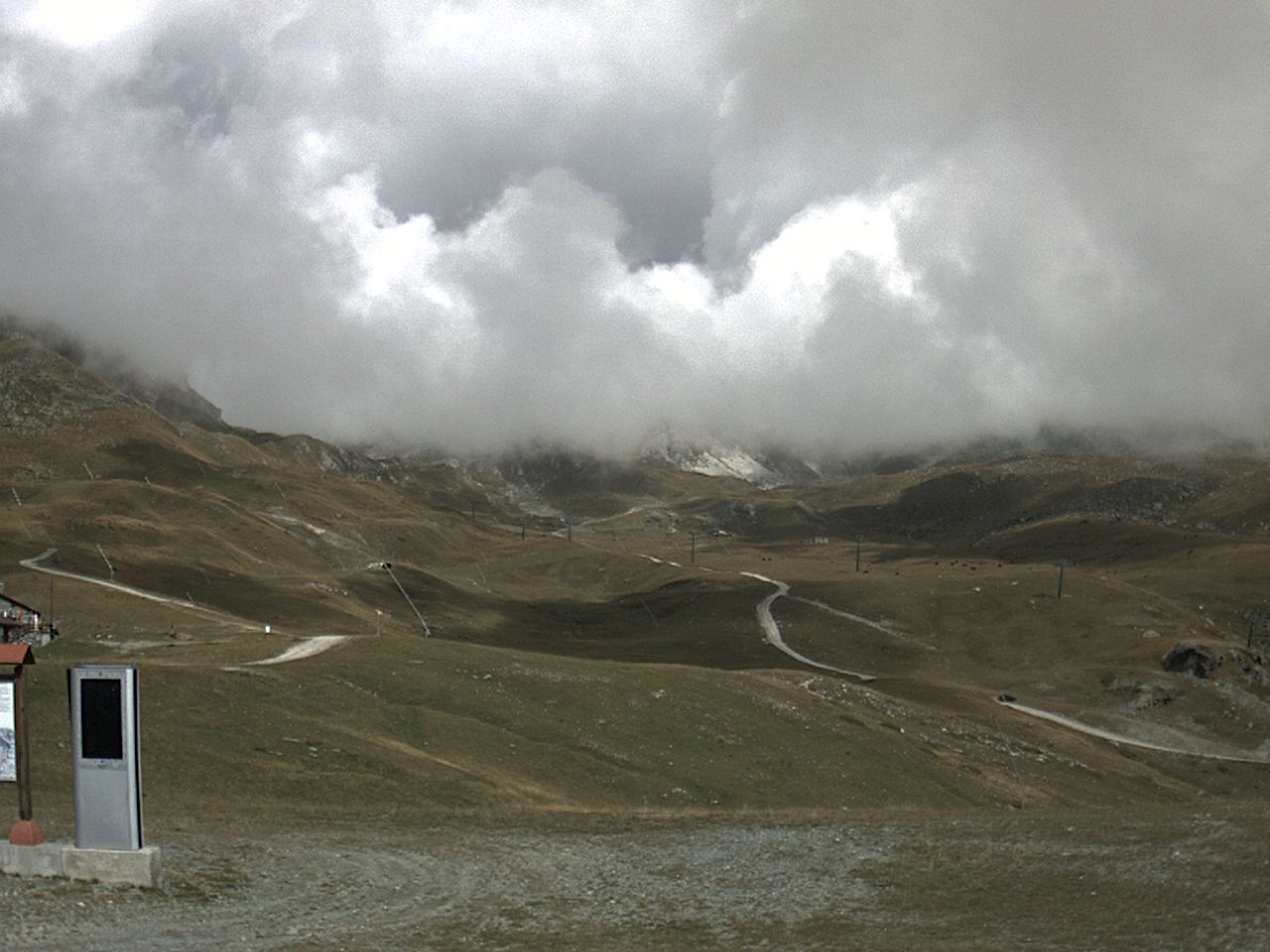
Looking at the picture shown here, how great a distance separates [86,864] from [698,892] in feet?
41.5

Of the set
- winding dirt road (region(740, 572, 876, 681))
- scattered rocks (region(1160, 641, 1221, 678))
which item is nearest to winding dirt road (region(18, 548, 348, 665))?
winding dirt road (region(740, 572, 876, 681))

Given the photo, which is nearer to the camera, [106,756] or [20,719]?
[106,756]

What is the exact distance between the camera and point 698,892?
26.9m

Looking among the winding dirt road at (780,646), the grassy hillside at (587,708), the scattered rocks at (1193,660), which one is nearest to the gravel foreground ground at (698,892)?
the grassy hillside at (587,708)

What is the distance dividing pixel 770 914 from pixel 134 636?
84238mm

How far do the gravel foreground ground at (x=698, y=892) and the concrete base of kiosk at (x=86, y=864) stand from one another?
362mm

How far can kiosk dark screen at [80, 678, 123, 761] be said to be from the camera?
26234 mm

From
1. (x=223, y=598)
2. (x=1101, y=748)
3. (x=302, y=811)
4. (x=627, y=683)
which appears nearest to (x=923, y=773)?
(x=627, y=683)

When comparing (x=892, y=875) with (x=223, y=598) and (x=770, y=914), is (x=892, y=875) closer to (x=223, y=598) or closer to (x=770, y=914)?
Result: (x=770, y=914)

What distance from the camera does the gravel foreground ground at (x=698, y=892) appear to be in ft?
73.3

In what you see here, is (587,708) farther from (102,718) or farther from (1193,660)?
(1193,660)

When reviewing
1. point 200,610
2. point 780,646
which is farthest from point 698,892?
point 780,646

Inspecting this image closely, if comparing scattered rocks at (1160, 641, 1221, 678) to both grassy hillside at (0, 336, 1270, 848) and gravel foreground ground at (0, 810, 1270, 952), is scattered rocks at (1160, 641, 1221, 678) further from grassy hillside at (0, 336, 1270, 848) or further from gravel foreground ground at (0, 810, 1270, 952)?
gravel foreground ground at (0, 810, 1270, 952)

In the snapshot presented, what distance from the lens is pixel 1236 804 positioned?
35.9 meters
